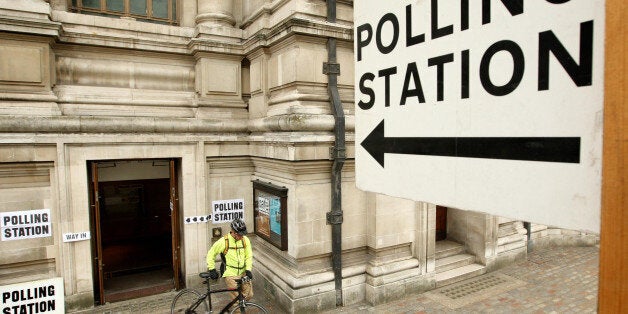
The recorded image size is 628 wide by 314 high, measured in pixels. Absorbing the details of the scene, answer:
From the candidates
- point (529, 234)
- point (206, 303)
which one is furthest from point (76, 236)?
point (529, 234)

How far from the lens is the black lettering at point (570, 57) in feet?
2.94

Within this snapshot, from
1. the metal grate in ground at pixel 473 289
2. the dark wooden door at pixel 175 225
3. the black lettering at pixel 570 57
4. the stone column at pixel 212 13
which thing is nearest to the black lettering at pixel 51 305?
the dark wooden door at pixel 175 225

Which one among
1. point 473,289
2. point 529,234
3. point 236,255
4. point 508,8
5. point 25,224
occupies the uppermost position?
point 508,8

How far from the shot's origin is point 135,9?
7566 millimetres

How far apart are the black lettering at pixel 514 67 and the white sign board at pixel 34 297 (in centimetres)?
758

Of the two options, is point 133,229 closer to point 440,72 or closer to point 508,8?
point 440,72

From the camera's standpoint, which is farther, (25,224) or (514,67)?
(25,224)

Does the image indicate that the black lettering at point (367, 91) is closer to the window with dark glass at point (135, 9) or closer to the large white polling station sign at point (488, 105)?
the large white polling station sign at point (488, 105)

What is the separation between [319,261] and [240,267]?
56.4 inches

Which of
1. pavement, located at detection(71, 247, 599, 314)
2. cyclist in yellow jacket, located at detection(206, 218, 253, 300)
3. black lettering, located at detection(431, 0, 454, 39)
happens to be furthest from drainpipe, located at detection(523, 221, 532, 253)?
black lettering, located at detection(431, 0, 454, 39)

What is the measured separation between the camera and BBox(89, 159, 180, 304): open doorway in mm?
7223

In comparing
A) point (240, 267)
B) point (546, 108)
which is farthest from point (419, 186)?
point (240, 267)

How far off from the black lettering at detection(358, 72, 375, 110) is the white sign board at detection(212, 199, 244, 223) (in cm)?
662

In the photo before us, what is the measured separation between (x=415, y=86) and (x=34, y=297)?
748 centimetres
